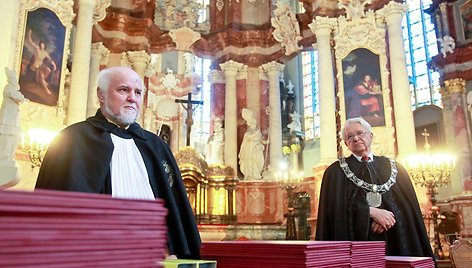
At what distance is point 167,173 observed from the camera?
110 inches

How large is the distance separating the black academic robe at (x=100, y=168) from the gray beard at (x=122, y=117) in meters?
0.04

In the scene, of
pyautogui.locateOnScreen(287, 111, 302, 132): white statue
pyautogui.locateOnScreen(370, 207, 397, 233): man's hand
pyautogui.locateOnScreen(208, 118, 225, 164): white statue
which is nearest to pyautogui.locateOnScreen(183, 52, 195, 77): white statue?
pyautogui.locateOnScreen(287, 111, 302, 132): white statue

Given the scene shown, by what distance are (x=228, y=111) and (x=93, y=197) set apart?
14320 mm

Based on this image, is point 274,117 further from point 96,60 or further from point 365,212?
point 365,212

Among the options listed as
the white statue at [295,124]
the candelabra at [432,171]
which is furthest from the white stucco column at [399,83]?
the white statue at [295,124]

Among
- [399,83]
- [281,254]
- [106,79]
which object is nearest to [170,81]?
[399,83]

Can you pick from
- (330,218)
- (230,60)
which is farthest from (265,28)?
(330,218)

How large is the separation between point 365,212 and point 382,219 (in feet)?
0.45

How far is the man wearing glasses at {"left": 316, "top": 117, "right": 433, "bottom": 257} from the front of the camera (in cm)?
361

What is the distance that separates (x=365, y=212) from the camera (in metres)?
3.56

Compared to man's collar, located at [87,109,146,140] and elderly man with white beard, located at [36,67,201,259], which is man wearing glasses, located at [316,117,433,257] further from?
man's collar, located at [87,109,146,140]

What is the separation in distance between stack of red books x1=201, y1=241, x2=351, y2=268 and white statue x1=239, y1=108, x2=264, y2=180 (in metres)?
12.8

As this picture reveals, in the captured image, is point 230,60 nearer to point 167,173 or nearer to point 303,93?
point 303,93

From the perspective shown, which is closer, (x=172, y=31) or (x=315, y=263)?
(x=315, y=263)
